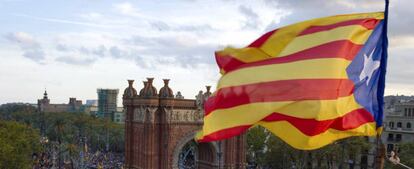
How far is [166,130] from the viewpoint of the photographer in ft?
124

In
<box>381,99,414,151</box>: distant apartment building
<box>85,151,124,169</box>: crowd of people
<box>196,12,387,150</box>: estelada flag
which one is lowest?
<box>85,151,124,169</box>: crowd of people

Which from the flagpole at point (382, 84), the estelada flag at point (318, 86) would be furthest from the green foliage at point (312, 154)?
the flagpole at point (382, 84)

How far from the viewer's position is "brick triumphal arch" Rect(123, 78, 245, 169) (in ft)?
124

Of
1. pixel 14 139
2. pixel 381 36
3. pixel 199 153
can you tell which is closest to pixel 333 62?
pixel 381 36

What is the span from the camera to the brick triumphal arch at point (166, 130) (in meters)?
37.7

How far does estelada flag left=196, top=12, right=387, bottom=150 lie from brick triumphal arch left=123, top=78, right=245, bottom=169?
26847mm

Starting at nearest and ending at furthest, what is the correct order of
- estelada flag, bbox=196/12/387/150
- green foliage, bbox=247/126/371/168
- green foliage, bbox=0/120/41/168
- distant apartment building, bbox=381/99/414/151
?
estelada flag, bbox=196/12/387/150 < green foliage, bbox=0/120/41/168 < green foliage, bbox=247/126/371/168 < distant apartment building, bbox=381/99/414/151

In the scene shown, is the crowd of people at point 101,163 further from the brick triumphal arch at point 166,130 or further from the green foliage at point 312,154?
the green foliage at point 312,154

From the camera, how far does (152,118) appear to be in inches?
1476

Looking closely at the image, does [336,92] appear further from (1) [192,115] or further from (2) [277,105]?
(1) [192,115]

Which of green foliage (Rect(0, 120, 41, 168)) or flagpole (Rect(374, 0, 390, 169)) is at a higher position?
flagpole (Rect(374, 0, 390, 169))

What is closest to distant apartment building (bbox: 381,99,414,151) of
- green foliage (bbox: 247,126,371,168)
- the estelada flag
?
green foliage (bbox: 247,126,371,168)

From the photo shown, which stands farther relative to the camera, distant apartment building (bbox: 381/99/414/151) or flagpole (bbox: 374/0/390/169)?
distant apartment building (bbox: 381/99/414/151)

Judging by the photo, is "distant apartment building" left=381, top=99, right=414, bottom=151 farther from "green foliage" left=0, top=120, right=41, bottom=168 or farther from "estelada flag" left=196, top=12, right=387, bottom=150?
"estelada flag" left=196, top=12, right=387, bottom=150
